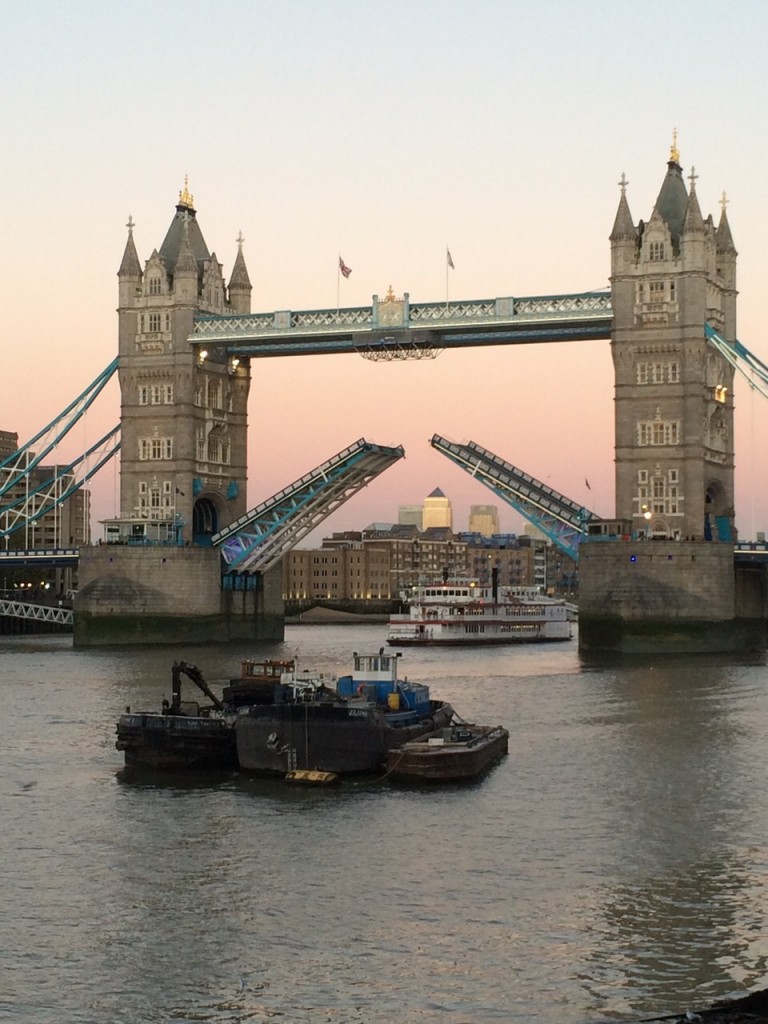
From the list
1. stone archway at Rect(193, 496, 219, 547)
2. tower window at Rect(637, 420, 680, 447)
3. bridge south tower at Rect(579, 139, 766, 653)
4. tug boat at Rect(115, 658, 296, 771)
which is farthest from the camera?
stone archway at Rect(193, 496, 219, 547)

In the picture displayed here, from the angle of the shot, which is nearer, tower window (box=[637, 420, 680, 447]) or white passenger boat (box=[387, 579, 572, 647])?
tower window (box=[637, 420, 680, 447])

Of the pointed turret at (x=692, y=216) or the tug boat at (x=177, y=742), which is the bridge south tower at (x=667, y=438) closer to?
the pointed turret at (x=692, y=216)

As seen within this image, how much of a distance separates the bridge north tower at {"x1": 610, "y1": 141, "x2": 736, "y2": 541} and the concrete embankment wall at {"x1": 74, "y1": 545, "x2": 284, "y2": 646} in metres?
22.5

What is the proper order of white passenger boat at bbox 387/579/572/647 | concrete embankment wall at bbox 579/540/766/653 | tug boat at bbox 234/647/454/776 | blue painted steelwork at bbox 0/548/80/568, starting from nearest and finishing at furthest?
tug boat at bbox 234/647/454/776 < concrete embankment wall at bbox 579/540/766/653 < blue painted steelwork at bbox 0/548/80/568 < white passenger boat at bbox 387/579/572/647

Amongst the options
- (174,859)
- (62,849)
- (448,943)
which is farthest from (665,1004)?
(62,849)

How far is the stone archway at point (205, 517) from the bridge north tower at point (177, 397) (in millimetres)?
89

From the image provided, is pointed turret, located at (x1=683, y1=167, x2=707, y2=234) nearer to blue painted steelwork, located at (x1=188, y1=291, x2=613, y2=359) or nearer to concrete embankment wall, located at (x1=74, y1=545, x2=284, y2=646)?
blue painted steelwork, located at (x1=188, y1=291, x2=613, y2=359)

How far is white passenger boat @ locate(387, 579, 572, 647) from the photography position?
99.5m

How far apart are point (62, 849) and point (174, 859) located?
229cm

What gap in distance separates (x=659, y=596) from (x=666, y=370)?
11.5 m

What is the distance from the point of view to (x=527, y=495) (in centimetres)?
7888

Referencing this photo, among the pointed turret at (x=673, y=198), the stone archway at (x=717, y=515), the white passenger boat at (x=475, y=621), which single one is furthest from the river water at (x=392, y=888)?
the white passenger boat at (x=475, y=621)

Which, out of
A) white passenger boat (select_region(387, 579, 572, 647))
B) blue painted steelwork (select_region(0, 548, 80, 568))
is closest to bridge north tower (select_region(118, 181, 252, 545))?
blue painted steelwork (select_region(0, 548, 80, 568))

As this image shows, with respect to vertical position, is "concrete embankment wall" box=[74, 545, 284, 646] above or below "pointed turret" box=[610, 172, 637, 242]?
below
